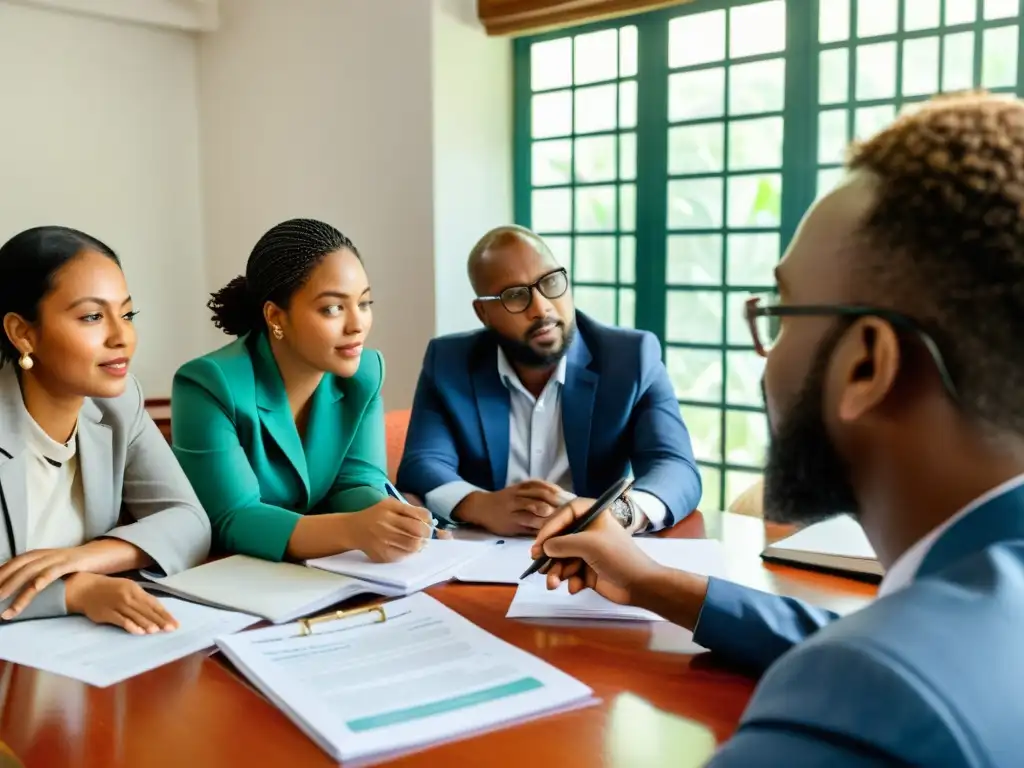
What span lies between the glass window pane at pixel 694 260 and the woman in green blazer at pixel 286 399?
4.62 ft

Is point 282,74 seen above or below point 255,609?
above

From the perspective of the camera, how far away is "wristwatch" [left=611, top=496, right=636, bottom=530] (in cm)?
170

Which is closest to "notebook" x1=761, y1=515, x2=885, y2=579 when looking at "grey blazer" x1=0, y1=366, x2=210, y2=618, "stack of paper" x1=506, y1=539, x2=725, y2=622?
"stack of paper" x1=506, y1=539, x2=725, y2=622

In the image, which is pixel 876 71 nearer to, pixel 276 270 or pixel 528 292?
pixel 528 292

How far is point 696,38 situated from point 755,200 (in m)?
0.56

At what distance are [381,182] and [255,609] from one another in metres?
2.37

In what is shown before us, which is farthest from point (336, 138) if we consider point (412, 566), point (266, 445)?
point (412, 566)

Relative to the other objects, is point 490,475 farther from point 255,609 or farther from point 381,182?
point 381,182

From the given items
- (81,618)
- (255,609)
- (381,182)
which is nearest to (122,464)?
(81,618)

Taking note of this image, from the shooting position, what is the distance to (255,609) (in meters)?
1.25

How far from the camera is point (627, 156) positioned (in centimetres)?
321

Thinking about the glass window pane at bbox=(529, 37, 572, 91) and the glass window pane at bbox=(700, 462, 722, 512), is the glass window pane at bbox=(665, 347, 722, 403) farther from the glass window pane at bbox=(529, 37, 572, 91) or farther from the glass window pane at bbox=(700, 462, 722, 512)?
the glass window pane at bbox=(529, 37, 572, 91)

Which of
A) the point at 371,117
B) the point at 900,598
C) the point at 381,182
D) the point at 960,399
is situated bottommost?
the point at 900,598

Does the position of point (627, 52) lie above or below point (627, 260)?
above
